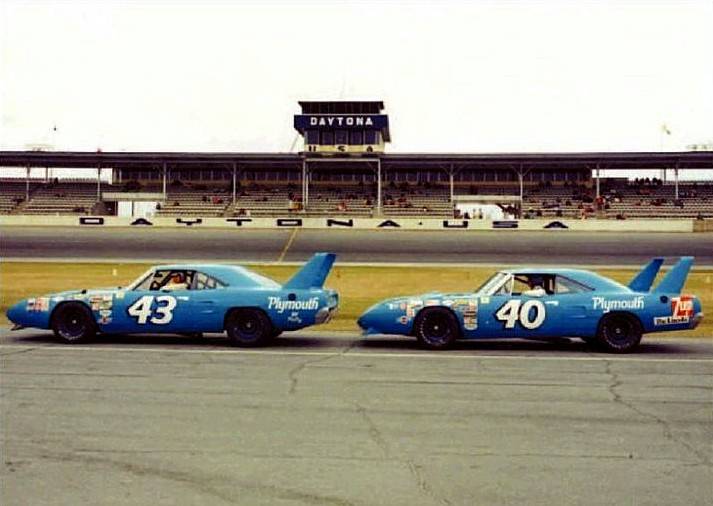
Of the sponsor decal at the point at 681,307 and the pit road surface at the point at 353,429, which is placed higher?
the sponsor decal at the point at 681,307

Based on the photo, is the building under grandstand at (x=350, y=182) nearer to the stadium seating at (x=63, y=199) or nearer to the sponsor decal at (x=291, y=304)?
the stadium seating at (x=63, y=199)

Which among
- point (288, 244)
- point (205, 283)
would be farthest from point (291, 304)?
point (288, 244)

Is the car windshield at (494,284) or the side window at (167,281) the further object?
the side window at (167,281)

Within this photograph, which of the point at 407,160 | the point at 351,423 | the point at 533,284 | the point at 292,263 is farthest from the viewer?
the point at 407,160

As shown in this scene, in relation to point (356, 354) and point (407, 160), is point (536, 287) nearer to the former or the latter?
point (356, 354)

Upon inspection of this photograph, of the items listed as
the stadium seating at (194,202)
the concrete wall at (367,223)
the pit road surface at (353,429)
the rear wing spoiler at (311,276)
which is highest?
the stadium seating at (194,202)

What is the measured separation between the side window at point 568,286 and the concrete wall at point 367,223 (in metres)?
38.9

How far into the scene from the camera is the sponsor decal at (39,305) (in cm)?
1243

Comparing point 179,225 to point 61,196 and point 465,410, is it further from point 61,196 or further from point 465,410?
point 465,410

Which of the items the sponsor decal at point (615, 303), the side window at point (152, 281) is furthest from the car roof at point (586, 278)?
the side window at point (152, 281)

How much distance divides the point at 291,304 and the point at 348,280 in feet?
49.9

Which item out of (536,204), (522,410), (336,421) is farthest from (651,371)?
(536,204)

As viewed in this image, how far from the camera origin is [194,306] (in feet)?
39.7

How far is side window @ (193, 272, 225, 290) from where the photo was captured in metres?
12.3
